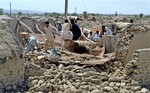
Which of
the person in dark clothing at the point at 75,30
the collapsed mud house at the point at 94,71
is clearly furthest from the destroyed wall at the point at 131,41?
the person in dark clothing at the point at 75,30

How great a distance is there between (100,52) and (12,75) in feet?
18.5

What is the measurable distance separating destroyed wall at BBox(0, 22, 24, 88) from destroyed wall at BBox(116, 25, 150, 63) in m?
3.43

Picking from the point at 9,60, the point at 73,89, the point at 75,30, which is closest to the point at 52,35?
the point at 75,30

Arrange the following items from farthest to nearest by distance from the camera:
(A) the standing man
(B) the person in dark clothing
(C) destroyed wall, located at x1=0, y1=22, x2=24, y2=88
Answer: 1. (B) the person in dark clothing
2. (A) the standing man
3. (C) destroyed wall, located at x1=0, y1=22, x2=24, y2=88

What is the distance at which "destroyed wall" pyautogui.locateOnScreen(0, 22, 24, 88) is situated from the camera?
8.18 metres

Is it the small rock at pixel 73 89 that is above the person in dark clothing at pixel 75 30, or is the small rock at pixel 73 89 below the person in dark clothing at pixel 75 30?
below

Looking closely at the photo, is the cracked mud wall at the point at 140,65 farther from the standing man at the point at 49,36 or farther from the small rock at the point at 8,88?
the small rock at the point at 8,88

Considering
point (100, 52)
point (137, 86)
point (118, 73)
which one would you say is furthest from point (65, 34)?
point (137, 86)

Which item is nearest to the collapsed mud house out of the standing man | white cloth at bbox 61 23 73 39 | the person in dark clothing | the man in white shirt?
the standing man

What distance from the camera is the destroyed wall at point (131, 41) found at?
11.0 metres

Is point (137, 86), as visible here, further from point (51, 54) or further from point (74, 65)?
point (51, 54)

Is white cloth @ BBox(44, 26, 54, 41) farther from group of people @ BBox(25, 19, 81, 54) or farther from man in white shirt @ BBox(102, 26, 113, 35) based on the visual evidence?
man in white shirt @ BBox(102, 26, 113, 35)

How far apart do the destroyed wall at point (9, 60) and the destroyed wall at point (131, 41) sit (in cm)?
343

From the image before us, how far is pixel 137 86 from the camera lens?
10.0 metres
